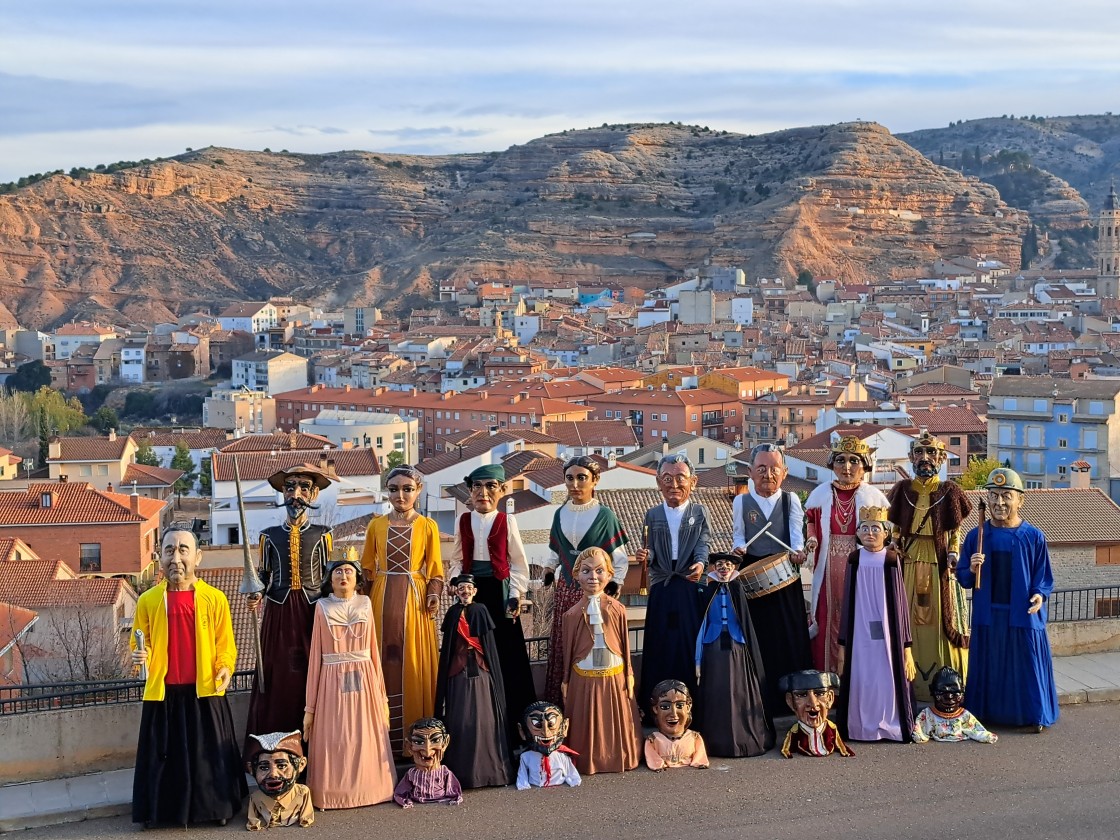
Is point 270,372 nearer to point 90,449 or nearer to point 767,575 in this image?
point 90,449

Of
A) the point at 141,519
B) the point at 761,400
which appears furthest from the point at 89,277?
the point at 141,519

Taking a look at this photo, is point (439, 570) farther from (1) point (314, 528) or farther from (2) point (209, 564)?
(2) point (209, 564)

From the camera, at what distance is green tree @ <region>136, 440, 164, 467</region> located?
153ft

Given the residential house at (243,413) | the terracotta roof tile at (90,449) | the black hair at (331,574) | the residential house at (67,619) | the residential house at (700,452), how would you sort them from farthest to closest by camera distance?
the residential house at (243,413), the terracotta roof tile at (90,449), the residential house at (700,452), the residential house at (67,619), the black hair at (331,574)

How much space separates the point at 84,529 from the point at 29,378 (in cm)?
4938

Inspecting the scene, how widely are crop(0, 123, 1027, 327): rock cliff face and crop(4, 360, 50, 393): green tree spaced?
29.0 meters

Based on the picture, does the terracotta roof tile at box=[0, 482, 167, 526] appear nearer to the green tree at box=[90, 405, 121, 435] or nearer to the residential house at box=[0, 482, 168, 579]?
the residential house at box=[0, 482, 168, 579]

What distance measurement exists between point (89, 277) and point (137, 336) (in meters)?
28.3

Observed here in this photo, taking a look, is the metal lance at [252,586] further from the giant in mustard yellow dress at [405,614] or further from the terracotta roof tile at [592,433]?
the terracotta roof tile at [592,433]

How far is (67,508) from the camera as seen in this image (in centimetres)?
2972

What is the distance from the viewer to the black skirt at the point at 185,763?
591 centimetres

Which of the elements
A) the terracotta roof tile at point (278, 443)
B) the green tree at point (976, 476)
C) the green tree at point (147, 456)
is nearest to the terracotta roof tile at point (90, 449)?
the green tree at point (147, 456)

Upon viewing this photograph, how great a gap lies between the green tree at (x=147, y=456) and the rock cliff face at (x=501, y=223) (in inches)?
2067

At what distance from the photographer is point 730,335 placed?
235ft
